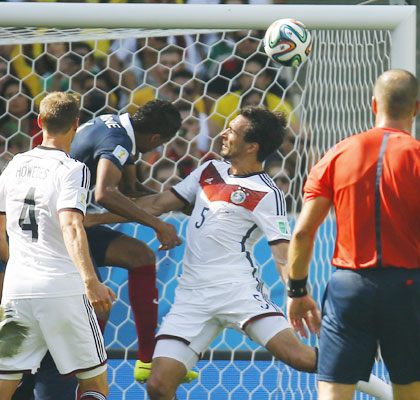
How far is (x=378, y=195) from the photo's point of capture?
300 centimetres

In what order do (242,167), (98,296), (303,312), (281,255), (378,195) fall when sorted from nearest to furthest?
1. (378,195)
2. (303,312)
3. (98,296)
4. (281,255)
5. (242,167)

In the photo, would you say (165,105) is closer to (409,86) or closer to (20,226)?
(20,226)

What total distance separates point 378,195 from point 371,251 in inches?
7.9

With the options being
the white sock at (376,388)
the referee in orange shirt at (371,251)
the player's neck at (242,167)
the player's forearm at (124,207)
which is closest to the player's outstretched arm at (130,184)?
the player's forearm at (124,207)

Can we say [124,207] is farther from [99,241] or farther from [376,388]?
[376,388]

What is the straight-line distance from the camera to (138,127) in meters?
4.47

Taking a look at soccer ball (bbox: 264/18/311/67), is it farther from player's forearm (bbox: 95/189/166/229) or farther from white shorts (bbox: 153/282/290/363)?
white shorts (bbox: 153/282/290/363)

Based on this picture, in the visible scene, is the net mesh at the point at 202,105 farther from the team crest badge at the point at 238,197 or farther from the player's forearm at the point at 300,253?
the player's forearm at the point at 300,253

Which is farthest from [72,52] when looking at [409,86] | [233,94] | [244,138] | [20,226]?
[409,86]

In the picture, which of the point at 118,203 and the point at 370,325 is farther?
the point at 118,203

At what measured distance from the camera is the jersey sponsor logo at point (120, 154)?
418cm

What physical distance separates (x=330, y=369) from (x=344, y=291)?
29 cm

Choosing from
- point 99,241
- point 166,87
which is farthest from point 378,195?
point 166,87

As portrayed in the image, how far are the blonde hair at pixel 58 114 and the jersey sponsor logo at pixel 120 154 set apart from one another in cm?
45
